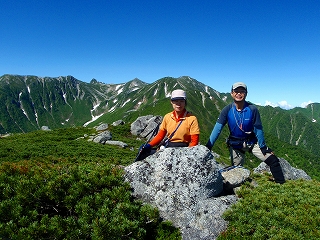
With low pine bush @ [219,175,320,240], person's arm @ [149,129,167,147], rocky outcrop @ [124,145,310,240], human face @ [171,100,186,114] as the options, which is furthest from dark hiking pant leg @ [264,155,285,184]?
person's arm @ [149,129,167,147]

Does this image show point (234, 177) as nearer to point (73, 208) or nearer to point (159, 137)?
point (159, 137)

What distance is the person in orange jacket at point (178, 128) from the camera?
8523 millimetres

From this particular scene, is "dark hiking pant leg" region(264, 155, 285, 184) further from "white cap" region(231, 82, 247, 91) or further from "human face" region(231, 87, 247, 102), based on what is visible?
"white cap" region(231, 82, 247, 91)

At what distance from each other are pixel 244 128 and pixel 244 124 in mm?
191

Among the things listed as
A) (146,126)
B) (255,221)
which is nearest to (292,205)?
(255,221)

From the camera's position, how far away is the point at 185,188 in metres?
8.49

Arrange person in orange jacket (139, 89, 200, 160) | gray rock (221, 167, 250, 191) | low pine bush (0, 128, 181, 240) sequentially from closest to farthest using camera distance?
low pine bush (0, 128, 181, 240)
person in orange jacket (139, 89, 200, 160)
gray rock (221, 167, 250, 191)

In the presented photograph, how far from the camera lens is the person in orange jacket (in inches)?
336

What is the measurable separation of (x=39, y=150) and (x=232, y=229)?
27.0m

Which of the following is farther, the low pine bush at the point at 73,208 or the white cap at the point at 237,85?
the white cap at the point at 237,85

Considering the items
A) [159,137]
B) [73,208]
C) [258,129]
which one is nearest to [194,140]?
[159,137]

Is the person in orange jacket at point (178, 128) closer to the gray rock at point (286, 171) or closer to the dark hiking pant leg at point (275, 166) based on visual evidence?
the dark hiking pant leg at point (275, 166)

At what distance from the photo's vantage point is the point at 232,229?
7.53m

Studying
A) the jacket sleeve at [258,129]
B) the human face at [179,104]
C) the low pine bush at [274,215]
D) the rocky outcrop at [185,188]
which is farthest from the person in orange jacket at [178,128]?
the low pine bush at [274,215]
